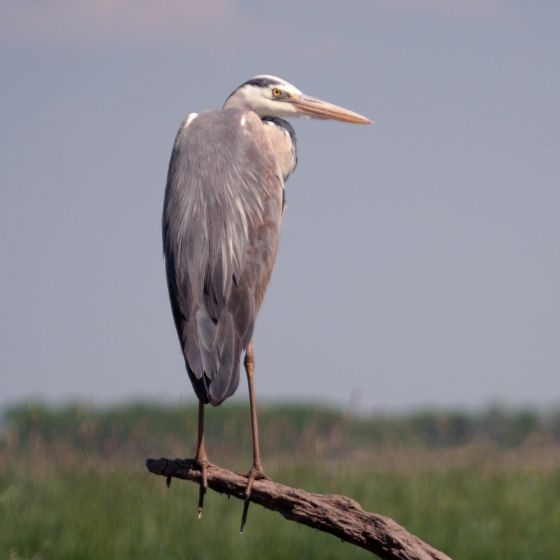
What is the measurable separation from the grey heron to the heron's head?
0.28 ft

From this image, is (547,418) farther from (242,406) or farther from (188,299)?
(188,299)

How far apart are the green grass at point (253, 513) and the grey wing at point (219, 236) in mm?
2792

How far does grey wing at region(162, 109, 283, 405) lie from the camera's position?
4410 millimetres

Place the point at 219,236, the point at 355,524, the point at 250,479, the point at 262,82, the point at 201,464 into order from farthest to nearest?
the point at 262,82 → the point at 219,236 → the point at 201,464 → the point at 250,479 → the point at 355,524

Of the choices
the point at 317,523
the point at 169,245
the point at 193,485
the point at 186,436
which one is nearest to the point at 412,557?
the point at 317,523

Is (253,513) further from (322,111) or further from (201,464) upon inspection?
(201,464)

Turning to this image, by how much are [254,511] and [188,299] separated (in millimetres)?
3846

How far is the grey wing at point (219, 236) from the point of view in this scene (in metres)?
4.41

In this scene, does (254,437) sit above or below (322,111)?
below

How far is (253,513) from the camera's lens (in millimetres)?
8125

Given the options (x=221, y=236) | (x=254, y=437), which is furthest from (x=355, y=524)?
(x=221, y=236)

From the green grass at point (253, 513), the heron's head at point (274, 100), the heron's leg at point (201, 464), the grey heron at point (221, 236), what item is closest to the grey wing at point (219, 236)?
the grey heron at point (221, 236)

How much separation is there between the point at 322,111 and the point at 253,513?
10.6 ft

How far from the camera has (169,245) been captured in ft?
15.9
